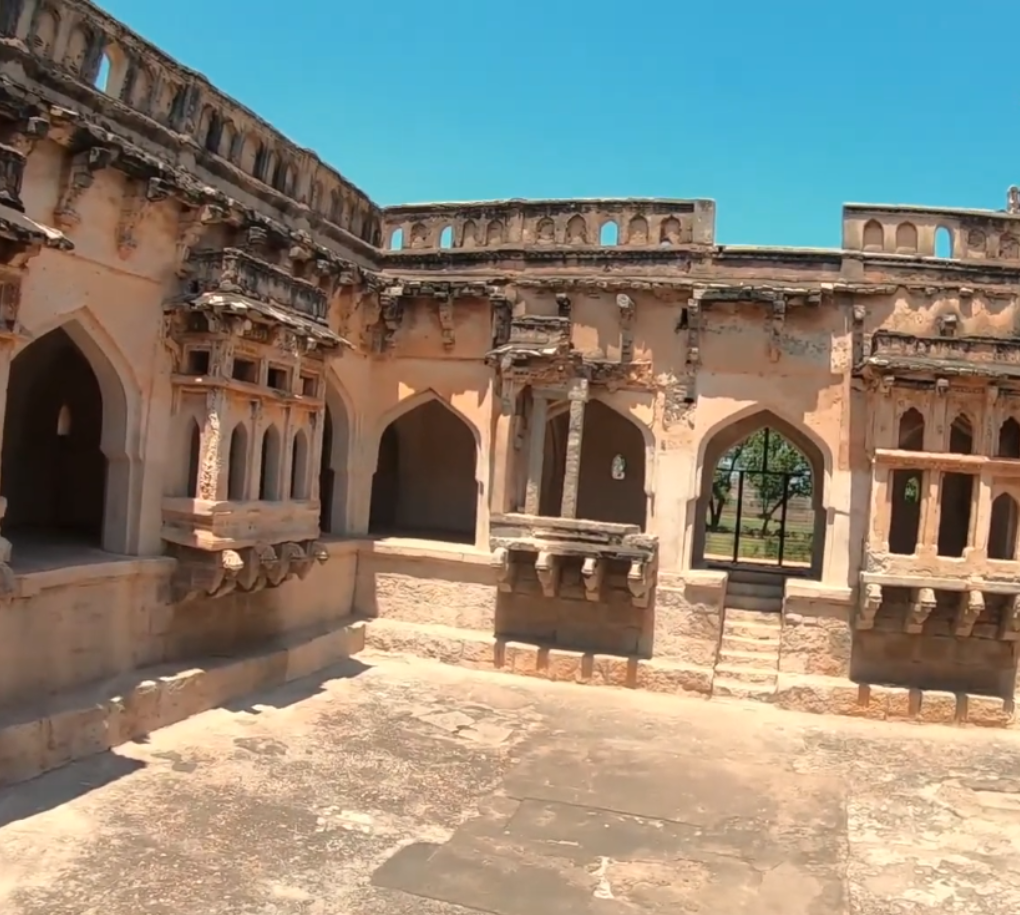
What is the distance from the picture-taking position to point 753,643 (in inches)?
398

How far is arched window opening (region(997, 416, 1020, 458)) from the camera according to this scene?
30.9 feet

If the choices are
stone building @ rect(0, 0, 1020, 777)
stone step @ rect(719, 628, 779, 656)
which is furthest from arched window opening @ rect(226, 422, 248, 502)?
stone step @ rect(719, 628, 779, 656)

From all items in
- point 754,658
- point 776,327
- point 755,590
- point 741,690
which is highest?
Result: point 776,327

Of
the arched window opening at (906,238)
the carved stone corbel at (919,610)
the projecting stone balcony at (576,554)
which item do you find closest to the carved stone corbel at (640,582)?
the projecting stone balcony at (576,554)

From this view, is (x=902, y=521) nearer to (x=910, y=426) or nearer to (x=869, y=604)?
(x=910, y=426)

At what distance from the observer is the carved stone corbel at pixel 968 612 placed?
29.5ft

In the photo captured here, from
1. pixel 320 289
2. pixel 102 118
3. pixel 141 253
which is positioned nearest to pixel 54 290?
pixel 141 253

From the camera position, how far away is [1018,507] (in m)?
9.25

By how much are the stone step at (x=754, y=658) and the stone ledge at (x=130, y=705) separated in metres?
4.23

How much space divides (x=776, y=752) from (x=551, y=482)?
231 inches

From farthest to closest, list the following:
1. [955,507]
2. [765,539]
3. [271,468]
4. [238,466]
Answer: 1. [765,539]
2. [955,507]
3. [271,468]
4. [238,466]

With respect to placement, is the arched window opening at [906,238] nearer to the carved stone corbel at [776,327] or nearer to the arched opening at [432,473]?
the carved stone corbel at [776,327]

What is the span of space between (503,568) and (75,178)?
5.54 metres

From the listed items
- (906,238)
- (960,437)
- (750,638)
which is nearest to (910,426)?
(960,437)
